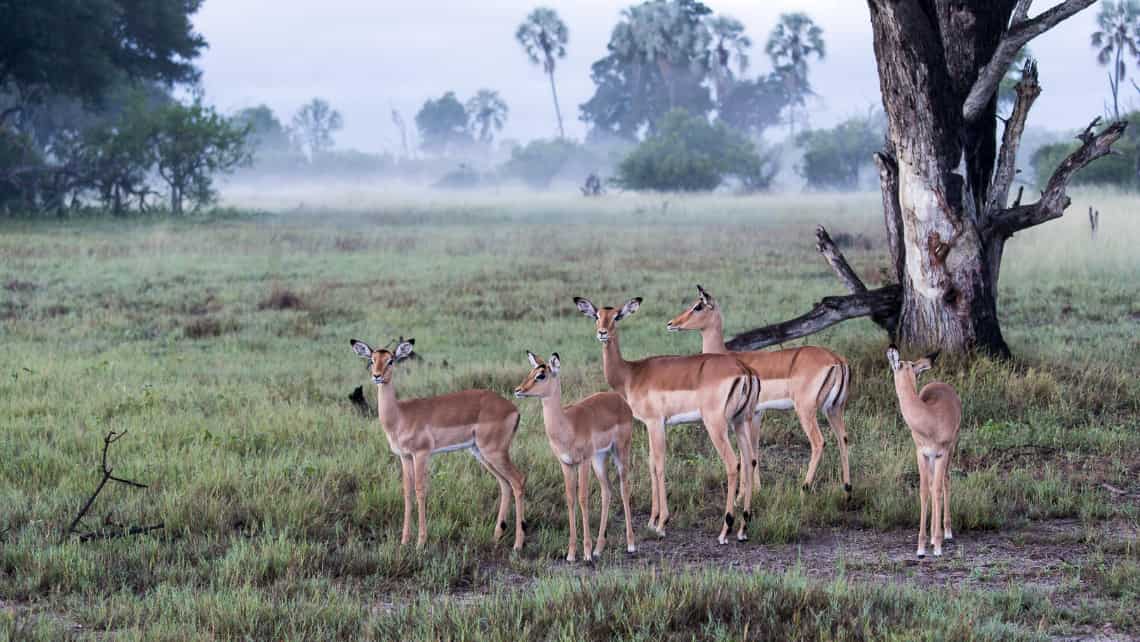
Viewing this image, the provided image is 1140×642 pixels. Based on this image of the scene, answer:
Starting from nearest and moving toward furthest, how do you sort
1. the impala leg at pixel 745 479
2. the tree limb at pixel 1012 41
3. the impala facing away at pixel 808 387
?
the impala leg at pixel 745 479
the impala facing away at pixel 808 387
the tree limb at pixel 1012 41

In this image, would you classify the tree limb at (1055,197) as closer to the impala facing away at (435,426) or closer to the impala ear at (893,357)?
the impala ear at (893,357)

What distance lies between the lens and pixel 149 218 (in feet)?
117

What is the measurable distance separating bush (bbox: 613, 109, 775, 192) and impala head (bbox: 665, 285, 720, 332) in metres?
50.7

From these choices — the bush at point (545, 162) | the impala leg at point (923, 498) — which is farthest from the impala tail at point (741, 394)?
the bush at point (545, 162)

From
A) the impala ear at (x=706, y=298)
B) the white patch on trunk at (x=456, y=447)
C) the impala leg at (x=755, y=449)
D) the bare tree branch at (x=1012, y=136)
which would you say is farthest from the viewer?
the bare tree branch at (x=1012, y=136)

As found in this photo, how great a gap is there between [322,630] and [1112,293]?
14.8 meters

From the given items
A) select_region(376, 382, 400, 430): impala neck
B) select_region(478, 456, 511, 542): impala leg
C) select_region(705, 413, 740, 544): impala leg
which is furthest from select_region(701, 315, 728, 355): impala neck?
select_region(376, 382, 400, 430): impala neck

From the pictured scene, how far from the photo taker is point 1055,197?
11.2m

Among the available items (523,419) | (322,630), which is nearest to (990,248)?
(523,419)

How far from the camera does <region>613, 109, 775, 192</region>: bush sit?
5972 cm

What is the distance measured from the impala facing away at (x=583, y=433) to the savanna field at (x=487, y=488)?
320mm

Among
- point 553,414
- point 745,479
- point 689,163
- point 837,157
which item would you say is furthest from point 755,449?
point 837,157

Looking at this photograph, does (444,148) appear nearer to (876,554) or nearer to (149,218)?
(149,218)

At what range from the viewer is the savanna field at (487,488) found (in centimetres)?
554
